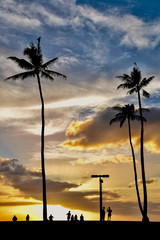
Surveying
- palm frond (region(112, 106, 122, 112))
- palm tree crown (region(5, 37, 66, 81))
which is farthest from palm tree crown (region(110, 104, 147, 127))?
palm tree crown (region(5, 37, 66, 81))

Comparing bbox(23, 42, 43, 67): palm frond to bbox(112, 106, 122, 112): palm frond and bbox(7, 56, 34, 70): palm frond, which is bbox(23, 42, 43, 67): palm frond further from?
bbox(112, 106, 122, 112): palm frond

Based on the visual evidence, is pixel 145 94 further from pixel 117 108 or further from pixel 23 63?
pixel 23 63

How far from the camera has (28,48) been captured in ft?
110

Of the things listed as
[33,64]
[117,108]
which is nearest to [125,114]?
[117,108]

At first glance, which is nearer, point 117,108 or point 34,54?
point 34,54

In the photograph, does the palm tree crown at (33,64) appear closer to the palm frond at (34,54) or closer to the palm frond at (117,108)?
the palm frond at (34,54)
